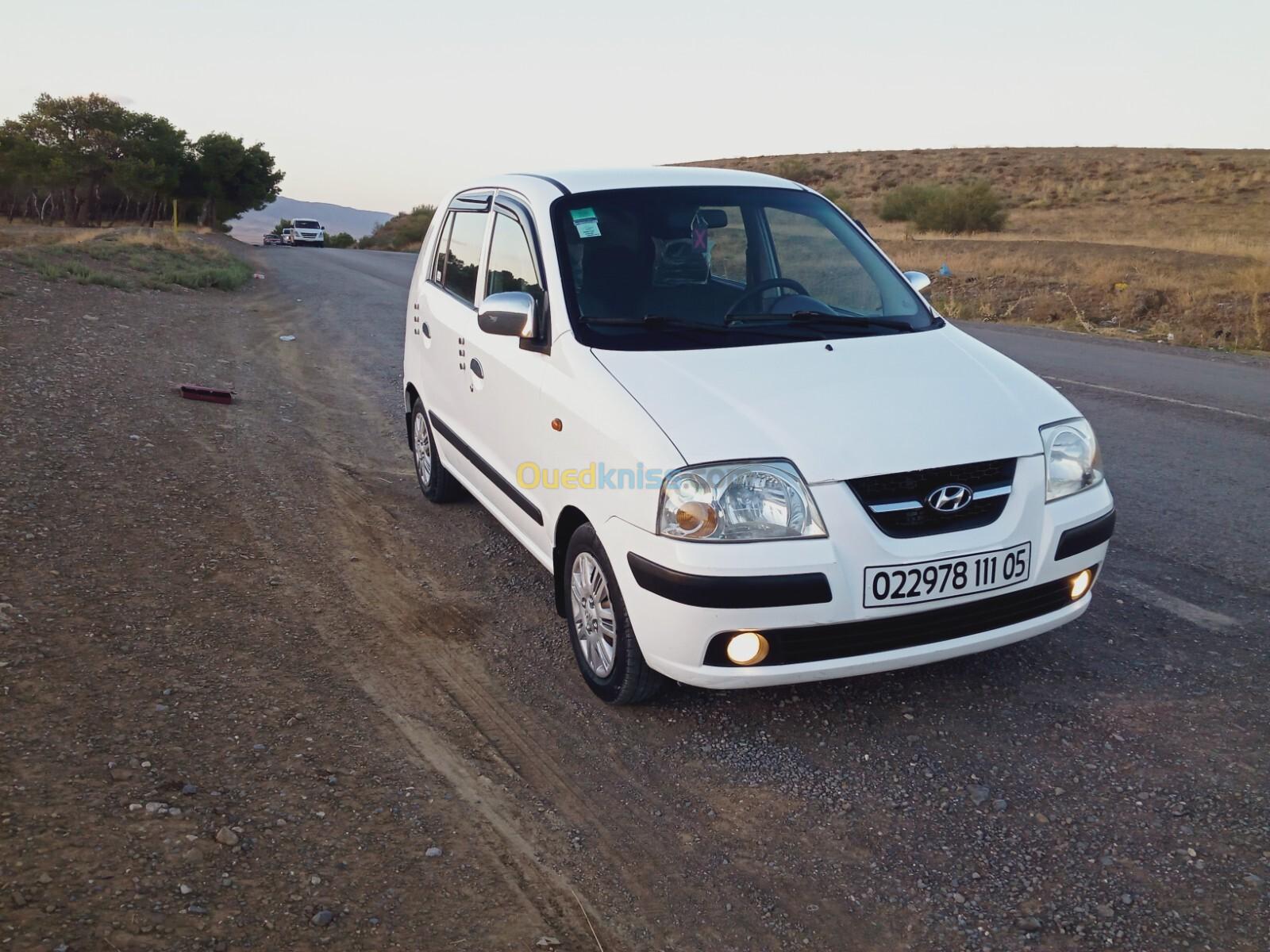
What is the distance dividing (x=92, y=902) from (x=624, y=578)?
172 cm

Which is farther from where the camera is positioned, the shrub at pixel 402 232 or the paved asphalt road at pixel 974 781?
the shrub at pixel 402 232

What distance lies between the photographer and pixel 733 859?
9.61ft

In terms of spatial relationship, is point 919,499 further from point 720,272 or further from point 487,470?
point 487,470

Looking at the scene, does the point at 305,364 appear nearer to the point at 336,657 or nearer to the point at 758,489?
the point at 336,657

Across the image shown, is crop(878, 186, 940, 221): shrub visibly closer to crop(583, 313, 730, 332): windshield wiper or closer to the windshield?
the windshield

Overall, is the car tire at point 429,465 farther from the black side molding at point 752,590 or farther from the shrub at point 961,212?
the shrub at point 961,212

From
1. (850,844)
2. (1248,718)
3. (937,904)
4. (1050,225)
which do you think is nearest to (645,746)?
(850,844)

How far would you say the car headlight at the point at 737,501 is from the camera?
3.28 meters

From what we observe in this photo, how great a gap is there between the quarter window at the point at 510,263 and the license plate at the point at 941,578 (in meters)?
1.85

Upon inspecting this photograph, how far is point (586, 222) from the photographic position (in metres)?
4.48

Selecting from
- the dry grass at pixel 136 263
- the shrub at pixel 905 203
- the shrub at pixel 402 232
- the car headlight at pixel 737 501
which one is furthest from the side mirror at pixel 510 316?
the shrub at pixel 402 232

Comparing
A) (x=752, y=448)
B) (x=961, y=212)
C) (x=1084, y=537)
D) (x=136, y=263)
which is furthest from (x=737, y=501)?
(x=961, y=212)

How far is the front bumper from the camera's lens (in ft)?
10.6

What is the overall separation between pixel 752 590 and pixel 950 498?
27.6 inches
